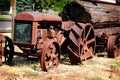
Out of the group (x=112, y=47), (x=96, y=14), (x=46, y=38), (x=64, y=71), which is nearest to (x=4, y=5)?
(x=96, y=14)

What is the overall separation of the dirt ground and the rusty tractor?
0.92ft

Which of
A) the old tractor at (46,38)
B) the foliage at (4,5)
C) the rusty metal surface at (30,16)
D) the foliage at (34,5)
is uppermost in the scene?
the rusty metal surface at (30,16)

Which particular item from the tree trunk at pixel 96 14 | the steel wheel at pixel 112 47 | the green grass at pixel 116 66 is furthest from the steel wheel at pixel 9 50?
the steel wheel at pixel 112 47

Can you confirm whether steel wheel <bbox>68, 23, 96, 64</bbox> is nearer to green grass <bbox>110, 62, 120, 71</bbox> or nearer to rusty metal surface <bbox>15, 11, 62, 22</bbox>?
green grass <bbox>110, 62, 120, 71</bbox>

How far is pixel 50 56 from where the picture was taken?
9953 mm

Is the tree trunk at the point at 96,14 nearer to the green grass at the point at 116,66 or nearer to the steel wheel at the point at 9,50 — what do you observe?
the green grass at the point at 116,66

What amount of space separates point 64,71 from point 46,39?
1.14 metres

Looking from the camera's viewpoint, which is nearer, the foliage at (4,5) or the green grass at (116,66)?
the green grass at (116,66)

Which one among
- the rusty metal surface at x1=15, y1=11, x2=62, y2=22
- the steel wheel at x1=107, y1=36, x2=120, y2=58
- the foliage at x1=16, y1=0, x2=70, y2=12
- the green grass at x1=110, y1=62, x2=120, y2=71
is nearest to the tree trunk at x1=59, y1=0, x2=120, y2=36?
the steel wheel at x1=107, y1=36, x2=120, y2=58

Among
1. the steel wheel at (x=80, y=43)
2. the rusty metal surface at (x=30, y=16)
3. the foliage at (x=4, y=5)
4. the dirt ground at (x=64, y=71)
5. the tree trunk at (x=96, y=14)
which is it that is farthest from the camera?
the foliage at (x=4, y=5)

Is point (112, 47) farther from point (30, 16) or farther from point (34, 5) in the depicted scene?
point (34, 5)

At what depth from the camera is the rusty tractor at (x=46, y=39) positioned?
32.1ft

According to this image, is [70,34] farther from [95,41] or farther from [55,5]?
[55,5]

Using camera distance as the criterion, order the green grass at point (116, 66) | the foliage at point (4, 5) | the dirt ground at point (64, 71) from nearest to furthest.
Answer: the dirt ground at point (64, 71) → the green grass at point (116, 66) → the foliage at point (4, 5)
